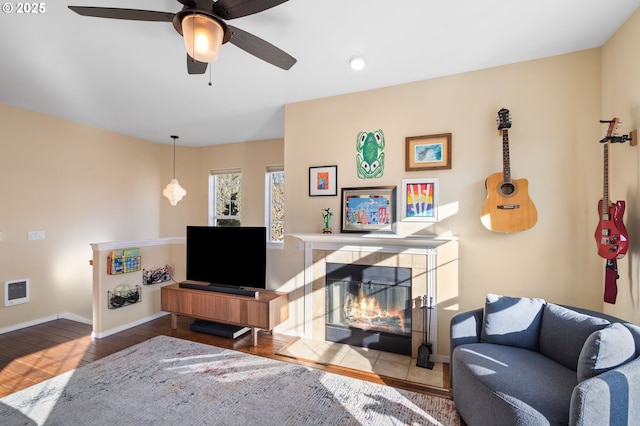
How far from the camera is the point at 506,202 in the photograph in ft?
8.36

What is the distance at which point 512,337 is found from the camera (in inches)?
83.2

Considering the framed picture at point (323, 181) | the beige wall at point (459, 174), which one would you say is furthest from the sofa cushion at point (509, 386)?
the framed picture at point (323, 181)

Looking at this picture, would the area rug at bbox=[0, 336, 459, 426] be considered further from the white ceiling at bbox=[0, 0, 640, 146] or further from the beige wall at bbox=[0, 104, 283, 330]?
the white ceiling at bbox=[0, 0, 640, 146]

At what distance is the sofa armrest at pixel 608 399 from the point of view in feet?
4.32

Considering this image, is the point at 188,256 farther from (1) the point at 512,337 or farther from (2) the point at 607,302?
(2) the point at 607,302

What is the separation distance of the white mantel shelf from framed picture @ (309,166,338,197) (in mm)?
523

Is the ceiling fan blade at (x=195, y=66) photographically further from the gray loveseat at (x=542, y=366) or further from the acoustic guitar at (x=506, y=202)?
the gray loveseat at (x=542, y=366)

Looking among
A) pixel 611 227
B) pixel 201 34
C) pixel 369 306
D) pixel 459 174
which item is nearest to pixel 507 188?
pixel 459 174

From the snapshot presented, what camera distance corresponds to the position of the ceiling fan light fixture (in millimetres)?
1554

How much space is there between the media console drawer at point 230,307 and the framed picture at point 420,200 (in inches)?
66.4

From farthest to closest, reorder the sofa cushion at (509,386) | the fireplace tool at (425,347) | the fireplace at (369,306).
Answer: the fireplace at (369,306) → the fireplace tool at (425,347) → the sofa cushion at (509,386)

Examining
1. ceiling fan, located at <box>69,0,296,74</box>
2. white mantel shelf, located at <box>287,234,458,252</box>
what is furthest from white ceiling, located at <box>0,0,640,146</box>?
white mantel shelf, located at <box>287,234,458,252</box>

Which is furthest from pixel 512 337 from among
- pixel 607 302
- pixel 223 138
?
pixel 223 138

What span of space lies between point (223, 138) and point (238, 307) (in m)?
3.10
